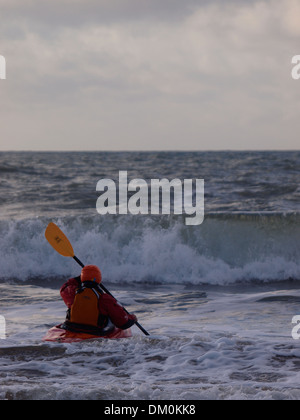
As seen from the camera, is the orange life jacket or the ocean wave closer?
the orange life jacket

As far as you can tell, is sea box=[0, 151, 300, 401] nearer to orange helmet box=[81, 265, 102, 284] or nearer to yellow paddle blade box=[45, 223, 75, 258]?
orange helmet box=[81, 265, 102, 284]

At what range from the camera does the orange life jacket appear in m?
5.64

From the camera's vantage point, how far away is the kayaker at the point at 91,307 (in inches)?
223

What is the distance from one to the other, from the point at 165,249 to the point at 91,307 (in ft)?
20.5

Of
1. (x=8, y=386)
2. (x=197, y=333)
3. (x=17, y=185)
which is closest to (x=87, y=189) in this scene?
(x=17, y=185)

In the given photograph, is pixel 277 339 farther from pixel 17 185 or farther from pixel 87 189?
pixel 17 185

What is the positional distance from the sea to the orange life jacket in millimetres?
264

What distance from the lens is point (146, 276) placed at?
36.4 ft

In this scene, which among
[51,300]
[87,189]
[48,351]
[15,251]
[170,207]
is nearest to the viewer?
[48,351]

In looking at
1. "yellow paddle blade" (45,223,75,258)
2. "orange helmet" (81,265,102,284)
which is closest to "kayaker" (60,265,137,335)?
"orange helmet" (81,265,102,284)

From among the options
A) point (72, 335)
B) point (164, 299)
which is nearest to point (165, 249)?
point (164, 299)

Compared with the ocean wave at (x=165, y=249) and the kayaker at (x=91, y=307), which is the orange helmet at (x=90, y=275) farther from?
the ocean wave at (x=165, y=249)

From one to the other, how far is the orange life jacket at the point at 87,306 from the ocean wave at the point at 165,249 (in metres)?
5.02
